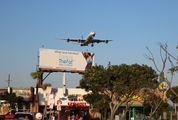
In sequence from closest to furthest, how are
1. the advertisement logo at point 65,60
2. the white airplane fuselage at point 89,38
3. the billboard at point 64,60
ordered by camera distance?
the billboard at point 64,60 < the advertisement logo at point 65,60 < the white airplane fuselage at point 89,38

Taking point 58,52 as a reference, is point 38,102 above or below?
below

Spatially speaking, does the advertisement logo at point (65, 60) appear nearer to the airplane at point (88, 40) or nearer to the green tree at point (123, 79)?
the airplane at point (88, 40)

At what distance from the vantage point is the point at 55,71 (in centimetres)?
5950

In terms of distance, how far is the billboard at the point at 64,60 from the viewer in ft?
190

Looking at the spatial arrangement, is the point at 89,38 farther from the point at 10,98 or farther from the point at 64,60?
the point at 10,98

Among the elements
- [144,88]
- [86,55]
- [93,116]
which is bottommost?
[93,116]

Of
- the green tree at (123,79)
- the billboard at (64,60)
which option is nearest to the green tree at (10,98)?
the billboard at (64,60)

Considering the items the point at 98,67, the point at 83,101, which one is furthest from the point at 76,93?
the point at 98,67

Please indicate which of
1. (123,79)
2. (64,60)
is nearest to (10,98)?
(64,60)

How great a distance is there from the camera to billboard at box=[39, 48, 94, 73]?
57.9m

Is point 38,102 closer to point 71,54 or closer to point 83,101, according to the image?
point 83,101

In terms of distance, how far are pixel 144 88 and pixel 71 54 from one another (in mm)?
22147

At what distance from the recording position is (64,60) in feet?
197

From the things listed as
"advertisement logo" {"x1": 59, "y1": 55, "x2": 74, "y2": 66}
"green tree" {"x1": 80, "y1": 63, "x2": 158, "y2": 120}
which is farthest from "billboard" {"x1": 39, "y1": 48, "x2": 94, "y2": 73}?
"green tree" {"x1": 80, "y1": 63, "x2": 158, "y2": 120}
